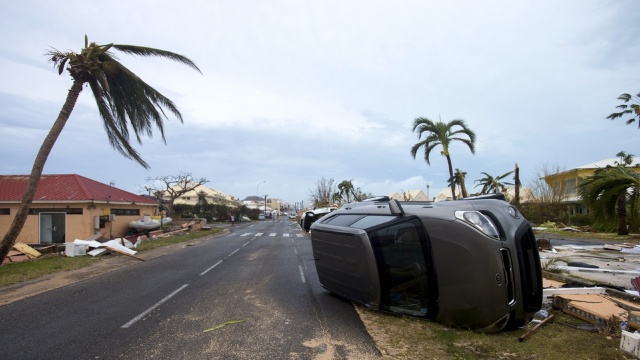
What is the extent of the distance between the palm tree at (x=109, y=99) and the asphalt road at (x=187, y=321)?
532cm

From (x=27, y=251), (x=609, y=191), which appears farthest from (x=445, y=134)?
(x=27, y=251)

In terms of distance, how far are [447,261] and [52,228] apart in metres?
30.1

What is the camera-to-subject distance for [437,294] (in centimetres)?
504

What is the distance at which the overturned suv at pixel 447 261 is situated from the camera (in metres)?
4.52

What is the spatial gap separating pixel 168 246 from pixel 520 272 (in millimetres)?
20312

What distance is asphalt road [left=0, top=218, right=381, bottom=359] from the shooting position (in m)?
4.71

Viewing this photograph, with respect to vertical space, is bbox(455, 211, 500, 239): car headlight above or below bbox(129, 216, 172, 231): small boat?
above

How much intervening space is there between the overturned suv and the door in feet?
90.9

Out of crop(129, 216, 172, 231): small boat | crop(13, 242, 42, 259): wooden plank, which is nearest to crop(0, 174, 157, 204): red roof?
crop(129, 216, 172, 231): small boat

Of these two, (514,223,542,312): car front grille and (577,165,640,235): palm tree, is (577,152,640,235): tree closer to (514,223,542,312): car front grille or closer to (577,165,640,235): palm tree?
Answer: (577,165,640,235): palm tree

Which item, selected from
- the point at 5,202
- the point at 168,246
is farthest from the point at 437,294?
the point at 5,202

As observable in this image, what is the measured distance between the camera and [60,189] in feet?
94.1

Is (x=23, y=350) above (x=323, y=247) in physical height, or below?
below

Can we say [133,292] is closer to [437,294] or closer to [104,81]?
[437,294]
